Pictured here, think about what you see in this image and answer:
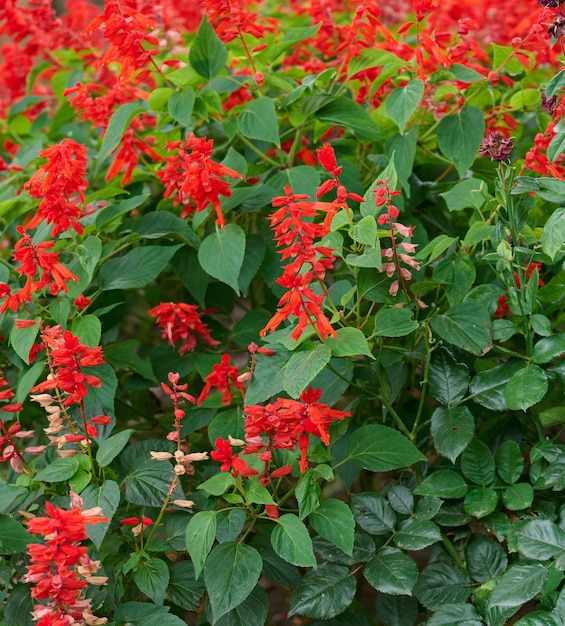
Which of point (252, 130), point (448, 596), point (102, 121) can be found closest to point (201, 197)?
point (252, 130)

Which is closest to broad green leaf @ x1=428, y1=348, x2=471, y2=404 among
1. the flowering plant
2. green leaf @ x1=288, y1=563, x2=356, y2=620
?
the flowering plant

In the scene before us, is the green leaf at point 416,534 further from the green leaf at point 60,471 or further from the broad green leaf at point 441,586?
the green leaf at point 60,471

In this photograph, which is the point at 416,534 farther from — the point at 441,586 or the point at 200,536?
the point at 200,536

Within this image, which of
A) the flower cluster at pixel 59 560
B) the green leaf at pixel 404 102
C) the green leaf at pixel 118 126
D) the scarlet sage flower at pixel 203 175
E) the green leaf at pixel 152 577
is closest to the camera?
the flower cluster at pixel 59 560

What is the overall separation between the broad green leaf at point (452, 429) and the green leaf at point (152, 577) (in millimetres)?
505

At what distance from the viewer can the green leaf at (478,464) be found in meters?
1.44

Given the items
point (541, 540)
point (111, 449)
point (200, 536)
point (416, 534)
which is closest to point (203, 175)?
point (111, 449)

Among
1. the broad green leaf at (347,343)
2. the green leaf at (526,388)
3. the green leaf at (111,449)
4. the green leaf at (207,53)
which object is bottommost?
the green leaf at (526,388)

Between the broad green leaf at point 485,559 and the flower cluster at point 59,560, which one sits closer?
the flower cluster at point 59,560

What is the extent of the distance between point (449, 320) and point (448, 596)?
462 millimetres

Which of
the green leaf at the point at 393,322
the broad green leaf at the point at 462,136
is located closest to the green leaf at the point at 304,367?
the green leaf at the point at 393,322

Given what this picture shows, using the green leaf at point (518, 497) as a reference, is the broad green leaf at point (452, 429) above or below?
above

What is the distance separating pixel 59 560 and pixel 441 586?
2.17 ft

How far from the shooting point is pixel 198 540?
1.28m
